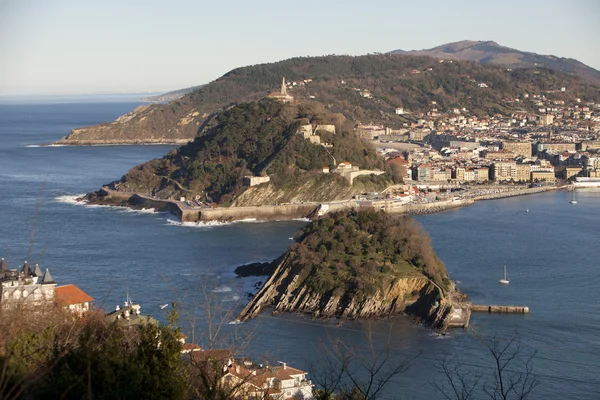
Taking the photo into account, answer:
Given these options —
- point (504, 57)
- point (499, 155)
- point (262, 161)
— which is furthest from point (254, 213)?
point (504, 57)

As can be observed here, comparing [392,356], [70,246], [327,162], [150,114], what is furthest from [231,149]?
[150,114]

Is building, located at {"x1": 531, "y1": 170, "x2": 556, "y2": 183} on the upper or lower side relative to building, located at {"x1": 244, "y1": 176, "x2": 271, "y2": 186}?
lower

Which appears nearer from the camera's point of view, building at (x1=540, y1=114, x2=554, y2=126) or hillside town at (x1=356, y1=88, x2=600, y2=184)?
hillside town at (x1=356, y1=88, x2=600, y2=184)

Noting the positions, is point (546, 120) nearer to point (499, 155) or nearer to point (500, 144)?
point (500, 144)

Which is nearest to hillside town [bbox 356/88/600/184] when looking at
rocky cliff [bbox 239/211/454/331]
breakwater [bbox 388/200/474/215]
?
breakwater [bbox 388/200/474/215]

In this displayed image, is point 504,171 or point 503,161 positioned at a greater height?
point 503,161

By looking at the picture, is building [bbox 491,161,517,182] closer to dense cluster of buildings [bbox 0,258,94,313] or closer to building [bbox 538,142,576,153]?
building [bbox 538,142,576,153]
